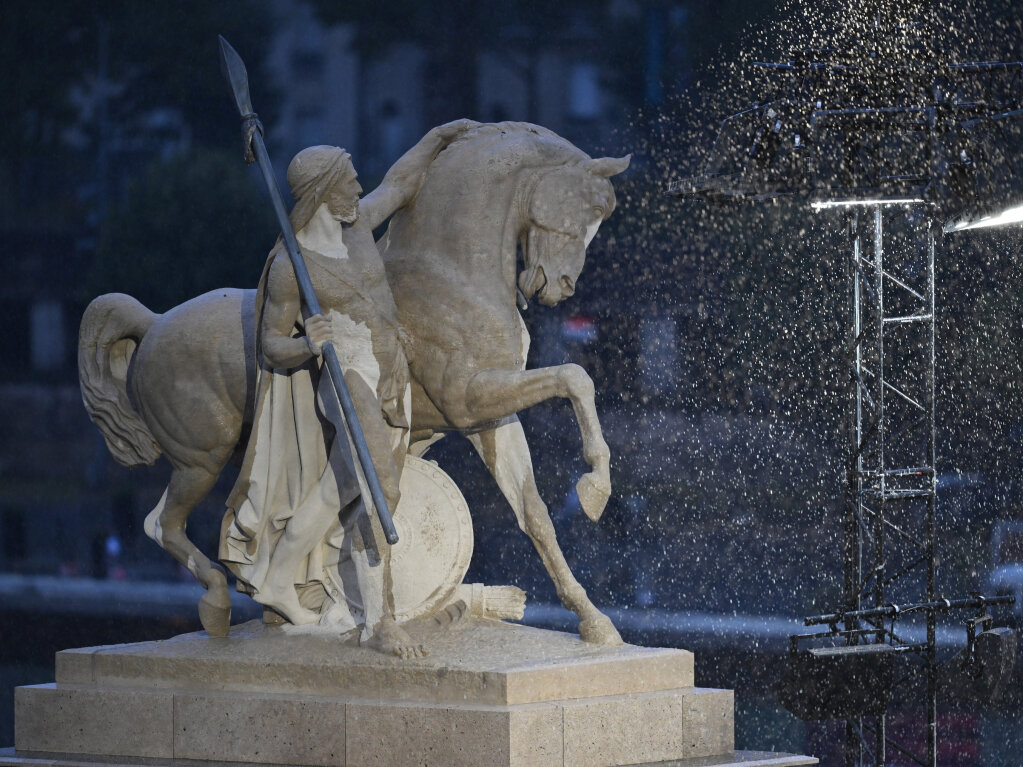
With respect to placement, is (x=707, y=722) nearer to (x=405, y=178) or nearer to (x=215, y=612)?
(x=215, y=612)

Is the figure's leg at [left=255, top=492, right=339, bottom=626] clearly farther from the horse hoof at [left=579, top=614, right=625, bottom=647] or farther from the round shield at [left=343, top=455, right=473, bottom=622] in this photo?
the horse hoof at [left=579, top=614, right=625, bottom=647]

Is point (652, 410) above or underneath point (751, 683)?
above

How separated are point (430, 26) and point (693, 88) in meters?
2.36

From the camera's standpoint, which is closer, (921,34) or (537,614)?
(921,34)

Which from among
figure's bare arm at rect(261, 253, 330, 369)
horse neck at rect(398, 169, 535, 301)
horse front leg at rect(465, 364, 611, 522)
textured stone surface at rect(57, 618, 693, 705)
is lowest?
textured stone surface at rect(57, 618, 693, 705)

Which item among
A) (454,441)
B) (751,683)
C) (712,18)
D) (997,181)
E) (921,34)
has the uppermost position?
(712,18)

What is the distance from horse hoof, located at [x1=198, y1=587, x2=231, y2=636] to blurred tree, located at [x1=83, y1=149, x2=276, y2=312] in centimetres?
857

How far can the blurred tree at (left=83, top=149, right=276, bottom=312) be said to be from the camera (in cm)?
1556

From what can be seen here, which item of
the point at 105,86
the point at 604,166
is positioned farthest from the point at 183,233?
the point at 604,166

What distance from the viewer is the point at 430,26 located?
51.2 ft

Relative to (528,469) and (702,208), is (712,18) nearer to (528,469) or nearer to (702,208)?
(702,208)

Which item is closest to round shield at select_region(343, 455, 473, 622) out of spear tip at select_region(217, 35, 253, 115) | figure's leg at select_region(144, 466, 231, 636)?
figure's leg at select_region(144, 466, 231, 636)

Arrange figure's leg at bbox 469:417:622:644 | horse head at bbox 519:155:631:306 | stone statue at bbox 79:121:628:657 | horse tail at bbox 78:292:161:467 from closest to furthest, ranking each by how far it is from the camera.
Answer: stone statue at bbox 79:121:628:657
figure's leg at bbox 469:417:622:644
horse head at bbox 519:155:631:306
horse tail at bbox 78:292:161:467

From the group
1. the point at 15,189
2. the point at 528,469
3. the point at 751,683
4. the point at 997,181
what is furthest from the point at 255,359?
the point at 15,189
